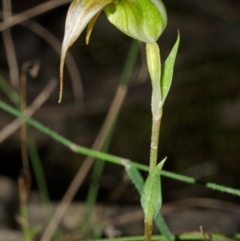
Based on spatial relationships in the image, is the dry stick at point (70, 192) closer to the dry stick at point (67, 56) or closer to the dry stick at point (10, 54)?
the dry stick at point (67, 56)

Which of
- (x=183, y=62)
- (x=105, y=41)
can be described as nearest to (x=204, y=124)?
(x=183, y=62)

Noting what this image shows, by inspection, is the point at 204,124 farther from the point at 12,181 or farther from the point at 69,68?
the point at 12,181

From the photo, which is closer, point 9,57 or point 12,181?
point 12,181

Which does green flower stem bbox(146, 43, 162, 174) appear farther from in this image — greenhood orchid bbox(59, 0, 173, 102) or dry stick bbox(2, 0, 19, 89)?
dry stick bbox(2, 0, 19, 89)

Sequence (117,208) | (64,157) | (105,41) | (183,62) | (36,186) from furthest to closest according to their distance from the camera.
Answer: (105,41), (183,62), (64,157), (36,186), (117,208)

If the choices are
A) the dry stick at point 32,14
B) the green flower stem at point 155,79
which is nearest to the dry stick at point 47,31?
the dry stick at point 32,14

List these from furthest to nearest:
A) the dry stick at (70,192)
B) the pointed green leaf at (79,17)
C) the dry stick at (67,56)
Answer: the dry stick at (67,56) < the dry stick at (70,192) < the pointed green leaf at (79,17)

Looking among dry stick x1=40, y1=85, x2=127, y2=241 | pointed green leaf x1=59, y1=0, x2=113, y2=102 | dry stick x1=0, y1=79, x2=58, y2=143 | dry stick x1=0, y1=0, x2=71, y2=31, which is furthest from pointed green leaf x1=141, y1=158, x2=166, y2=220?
dry stick x1=0, y1=0, x2=71, y2=31

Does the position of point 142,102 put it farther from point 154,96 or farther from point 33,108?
point 154,96

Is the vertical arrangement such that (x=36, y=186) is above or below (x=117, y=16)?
above
